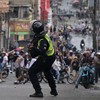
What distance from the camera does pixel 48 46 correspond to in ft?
45.6

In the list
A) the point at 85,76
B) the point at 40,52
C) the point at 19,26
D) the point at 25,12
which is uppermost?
the point at 40,52

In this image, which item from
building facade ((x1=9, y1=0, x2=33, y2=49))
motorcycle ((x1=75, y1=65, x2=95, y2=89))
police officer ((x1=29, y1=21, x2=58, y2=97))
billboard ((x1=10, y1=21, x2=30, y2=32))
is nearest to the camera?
police officer ((x1=29, y1=21, x2=58, y2=97))

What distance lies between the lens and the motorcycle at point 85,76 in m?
22.5

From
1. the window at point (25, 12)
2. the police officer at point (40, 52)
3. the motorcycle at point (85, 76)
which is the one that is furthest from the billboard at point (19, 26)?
the police officer at point (40, 52)

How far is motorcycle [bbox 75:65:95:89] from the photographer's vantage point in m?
22.5

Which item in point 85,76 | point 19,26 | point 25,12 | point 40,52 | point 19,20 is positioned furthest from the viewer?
point 25,12

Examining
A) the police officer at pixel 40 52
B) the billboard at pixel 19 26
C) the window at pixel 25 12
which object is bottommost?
the billboard at pixel 19 26

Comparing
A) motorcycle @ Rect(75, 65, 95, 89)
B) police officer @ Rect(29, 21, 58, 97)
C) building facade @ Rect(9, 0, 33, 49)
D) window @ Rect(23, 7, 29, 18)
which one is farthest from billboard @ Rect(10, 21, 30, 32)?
police officer @ Rect(29, 21, 58, 97)

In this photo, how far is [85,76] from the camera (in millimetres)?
22906

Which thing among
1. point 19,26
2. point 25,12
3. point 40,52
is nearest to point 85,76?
point 40,52

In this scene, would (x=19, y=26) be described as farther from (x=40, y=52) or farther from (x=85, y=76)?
(x=40, y=52)

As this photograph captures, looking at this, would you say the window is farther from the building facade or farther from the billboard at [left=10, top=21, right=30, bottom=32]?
the billboard at [left=10, top=21, right=30, bottom=32]

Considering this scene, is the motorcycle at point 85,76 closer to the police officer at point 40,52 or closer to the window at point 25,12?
the police officer at point 40,52

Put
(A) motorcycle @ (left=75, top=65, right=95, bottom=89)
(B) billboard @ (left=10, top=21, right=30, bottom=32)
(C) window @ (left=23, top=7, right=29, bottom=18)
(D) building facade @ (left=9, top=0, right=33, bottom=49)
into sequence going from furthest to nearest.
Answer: (C) window @ (left=23, top=7, right=29, bottom=18) < (D) building facade @ (left=9, top=0, right=33, bottom=49) < (B) billboard @ (left=10, top=21, right=30, bottom=32) < (A) motorcycle @ (left=75, top=65, right=95, bottom=89)
